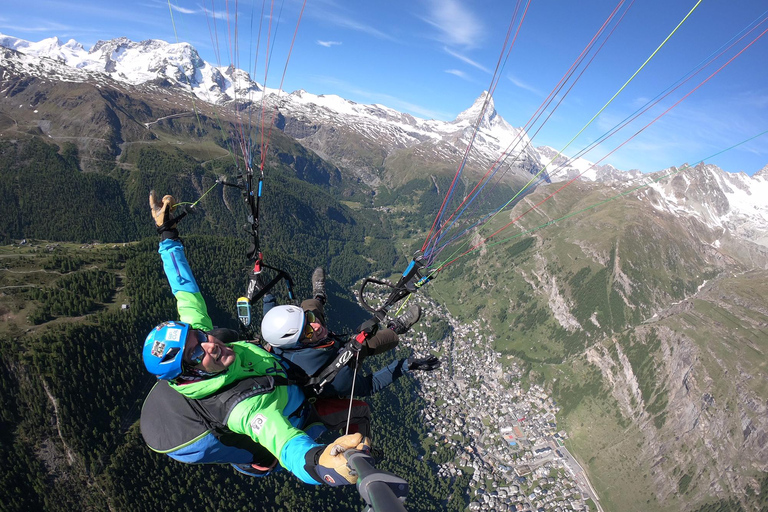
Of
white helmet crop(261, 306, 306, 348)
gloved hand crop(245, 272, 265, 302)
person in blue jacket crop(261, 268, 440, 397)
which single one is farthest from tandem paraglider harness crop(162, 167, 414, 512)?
gloved hand crop(245, 272, 265, 302)

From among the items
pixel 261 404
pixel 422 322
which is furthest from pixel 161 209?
pixel 422 322

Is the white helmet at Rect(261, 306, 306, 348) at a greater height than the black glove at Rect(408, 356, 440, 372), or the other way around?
the white helmet at Rect(261, 306, 306, 348)

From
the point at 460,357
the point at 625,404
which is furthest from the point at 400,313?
the point at 625,404

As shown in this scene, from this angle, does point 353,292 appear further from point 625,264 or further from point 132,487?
point 625,264

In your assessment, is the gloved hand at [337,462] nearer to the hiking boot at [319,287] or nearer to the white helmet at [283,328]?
the white helmet at [283,328]

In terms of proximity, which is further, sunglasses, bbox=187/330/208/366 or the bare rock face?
the bare rock face

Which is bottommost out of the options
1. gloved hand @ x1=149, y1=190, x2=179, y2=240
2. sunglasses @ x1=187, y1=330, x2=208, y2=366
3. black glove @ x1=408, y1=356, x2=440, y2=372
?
black glove @ x1=408, y1=356, x2=440, y2=372

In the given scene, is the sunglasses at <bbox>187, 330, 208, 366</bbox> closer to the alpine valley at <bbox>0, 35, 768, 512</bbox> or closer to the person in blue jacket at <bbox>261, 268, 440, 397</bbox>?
the person in blue jacket at <bbox>261, 268, 440, 397</bbox>
